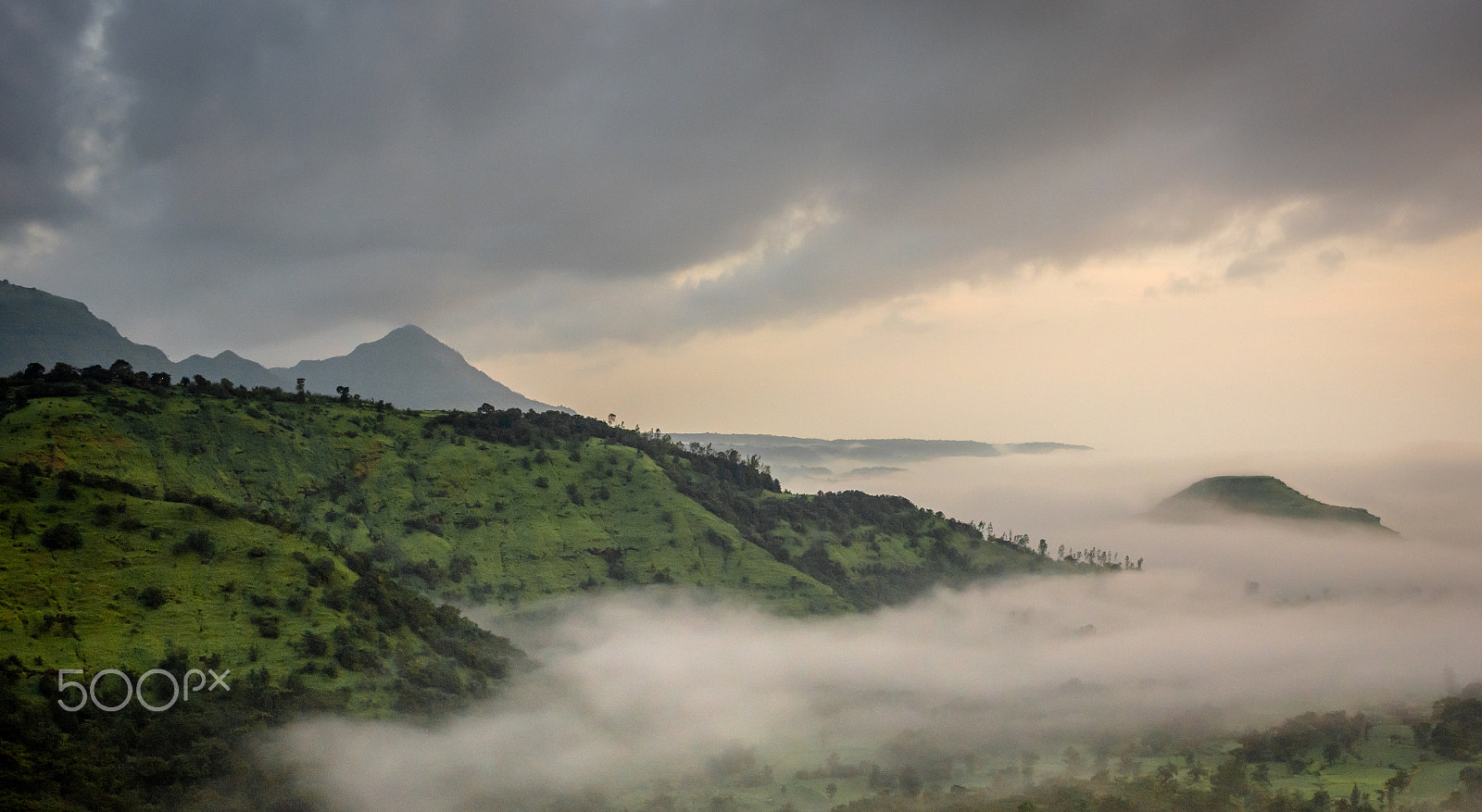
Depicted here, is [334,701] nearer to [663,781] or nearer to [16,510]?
[16,510]

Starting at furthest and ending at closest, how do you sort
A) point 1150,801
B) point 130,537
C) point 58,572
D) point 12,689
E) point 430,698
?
point 1150,801 < point 430,698 < point 130,537 < point 58,572 < point 12,689

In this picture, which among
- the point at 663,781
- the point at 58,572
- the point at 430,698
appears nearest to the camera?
the point at 58,572

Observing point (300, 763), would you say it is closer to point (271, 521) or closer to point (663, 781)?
point (271, 521)

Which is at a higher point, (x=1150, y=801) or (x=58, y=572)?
(x=58, y=572)

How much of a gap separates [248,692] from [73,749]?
27626 mm

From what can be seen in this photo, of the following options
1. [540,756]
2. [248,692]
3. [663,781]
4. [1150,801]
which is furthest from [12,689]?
[1150,801]

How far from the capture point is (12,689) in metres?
109

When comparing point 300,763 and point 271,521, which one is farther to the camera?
point 271,521

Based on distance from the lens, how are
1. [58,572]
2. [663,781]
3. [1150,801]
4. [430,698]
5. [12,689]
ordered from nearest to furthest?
[12,689] < [58,572] < [430,698] < [1150,801] < [663,781]

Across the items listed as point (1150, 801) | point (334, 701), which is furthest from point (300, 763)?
point (1150, 801)

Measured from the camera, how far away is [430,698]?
6619 inches

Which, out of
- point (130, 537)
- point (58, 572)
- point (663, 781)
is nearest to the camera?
point (58, 572)

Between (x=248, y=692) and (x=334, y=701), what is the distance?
14.4 metres

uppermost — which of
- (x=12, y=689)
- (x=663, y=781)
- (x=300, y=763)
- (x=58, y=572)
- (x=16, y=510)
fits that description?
(x=16, y=510)
